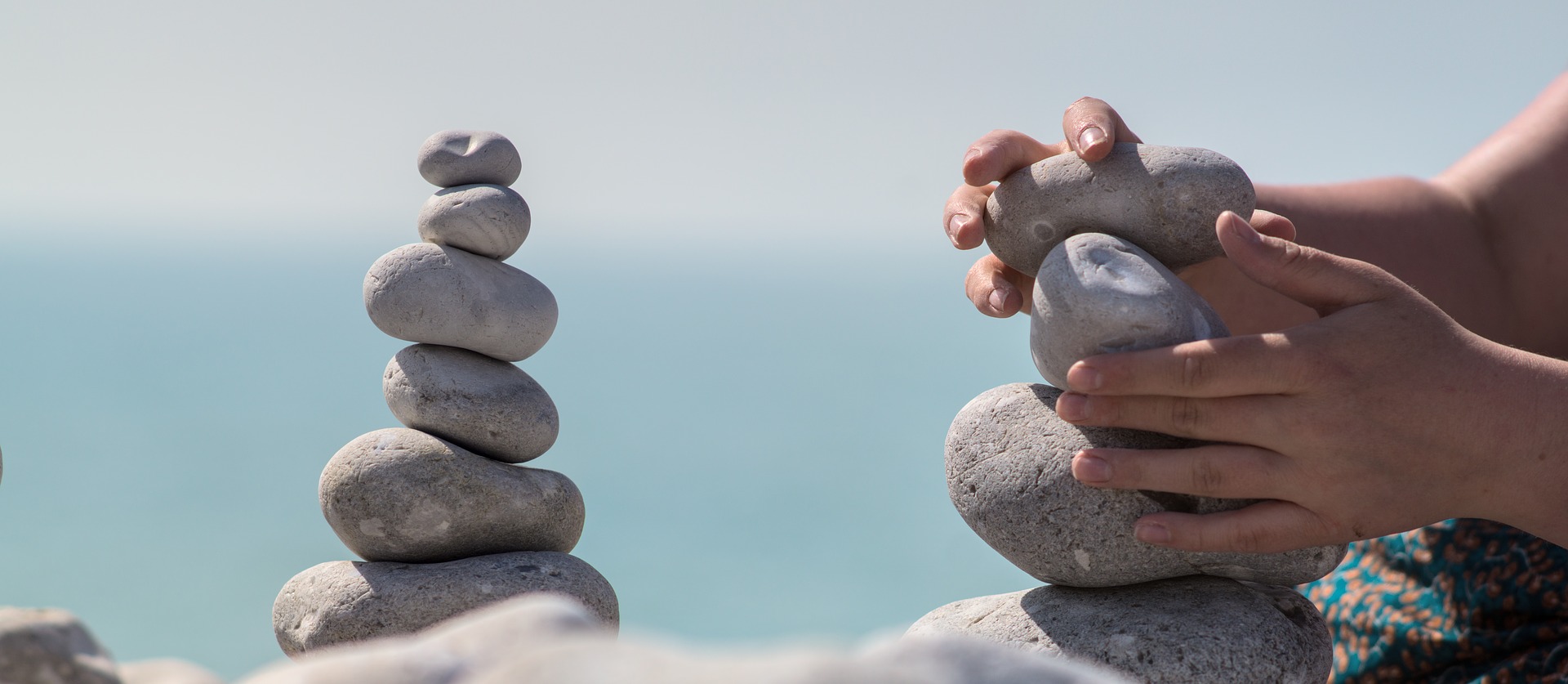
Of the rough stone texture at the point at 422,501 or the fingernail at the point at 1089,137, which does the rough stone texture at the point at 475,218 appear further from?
the fingernail at the point at 1089,137

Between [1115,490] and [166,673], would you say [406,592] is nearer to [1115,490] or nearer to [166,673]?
[166,673]

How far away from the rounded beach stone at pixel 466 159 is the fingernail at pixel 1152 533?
5.79 feet

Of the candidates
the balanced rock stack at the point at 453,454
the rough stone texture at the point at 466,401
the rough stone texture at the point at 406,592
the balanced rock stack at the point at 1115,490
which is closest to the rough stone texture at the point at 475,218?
the balanced rock stack at the point at 453,454

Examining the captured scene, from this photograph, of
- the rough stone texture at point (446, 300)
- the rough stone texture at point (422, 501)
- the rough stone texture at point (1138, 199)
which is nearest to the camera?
the rough stone texture at point (1138, 199)

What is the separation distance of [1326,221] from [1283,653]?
158cm

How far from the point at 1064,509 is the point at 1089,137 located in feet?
2.42

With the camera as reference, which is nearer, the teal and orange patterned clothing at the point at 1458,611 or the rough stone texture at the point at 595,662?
the rough stone texture at the point at 595,662

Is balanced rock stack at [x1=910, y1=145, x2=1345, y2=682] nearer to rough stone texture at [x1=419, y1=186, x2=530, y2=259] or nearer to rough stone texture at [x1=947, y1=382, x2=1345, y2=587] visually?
rough stone texture at [x1=947, y1=382, x2=1345, y2=587]

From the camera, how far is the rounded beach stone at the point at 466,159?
8.84 ft

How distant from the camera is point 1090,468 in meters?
1.96

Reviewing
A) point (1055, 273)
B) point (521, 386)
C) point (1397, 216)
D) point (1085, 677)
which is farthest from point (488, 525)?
point (1397, 216)

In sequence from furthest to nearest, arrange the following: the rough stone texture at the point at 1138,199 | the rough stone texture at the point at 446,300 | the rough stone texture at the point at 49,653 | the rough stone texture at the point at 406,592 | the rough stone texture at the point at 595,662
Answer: the rough stone texture at the point at 446,300 → the rough stone texture at the point at 406,592 → the rough stone texture at the point at 1138,199 → the rough stone texture at the point at 49,653 → the rough stone texture at the point at 595,662

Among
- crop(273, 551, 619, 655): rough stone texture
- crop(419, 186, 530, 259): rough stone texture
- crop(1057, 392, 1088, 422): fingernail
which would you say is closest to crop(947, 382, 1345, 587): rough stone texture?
crop(1057, 392, 1088, 422): fingernail

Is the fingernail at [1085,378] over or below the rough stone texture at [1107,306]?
below
